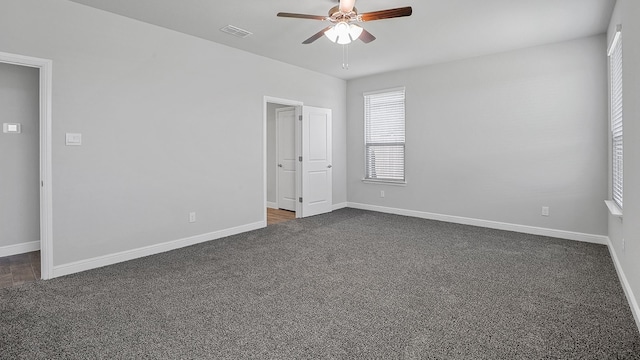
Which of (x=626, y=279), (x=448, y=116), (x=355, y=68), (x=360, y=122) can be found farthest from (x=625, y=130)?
(x=360, y=122)

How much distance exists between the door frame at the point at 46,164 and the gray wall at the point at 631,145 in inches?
186

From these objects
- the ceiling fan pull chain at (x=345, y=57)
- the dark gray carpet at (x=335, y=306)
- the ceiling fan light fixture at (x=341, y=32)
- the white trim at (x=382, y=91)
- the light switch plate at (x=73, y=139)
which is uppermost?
the ceiling fan pull chain at (x=345, y=57)

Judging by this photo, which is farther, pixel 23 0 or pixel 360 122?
pixel 360 122

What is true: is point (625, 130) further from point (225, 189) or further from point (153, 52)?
point (153, 52)

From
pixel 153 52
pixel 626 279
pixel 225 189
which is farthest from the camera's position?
pixel 225 189

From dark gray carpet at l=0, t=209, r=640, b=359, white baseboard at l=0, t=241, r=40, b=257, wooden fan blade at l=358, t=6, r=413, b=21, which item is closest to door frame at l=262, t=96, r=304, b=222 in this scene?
dark gray carpet at l=0, t=209, r=640, b=359

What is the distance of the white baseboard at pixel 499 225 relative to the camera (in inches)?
169

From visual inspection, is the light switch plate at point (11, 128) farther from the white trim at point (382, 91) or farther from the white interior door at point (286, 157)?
the white trim at point (382, 91)

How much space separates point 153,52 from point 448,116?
14.4 ft

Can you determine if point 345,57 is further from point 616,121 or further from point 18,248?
point 18,248

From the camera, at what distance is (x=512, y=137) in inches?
190

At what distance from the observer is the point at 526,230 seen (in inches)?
187

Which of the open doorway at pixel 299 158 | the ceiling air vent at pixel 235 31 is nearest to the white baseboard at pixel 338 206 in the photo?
the open doorway at pixel 299 158

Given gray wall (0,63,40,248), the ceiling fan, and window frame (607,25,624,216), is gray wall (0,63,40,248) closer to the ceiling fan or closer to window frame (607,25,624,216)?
the ceiling fan
